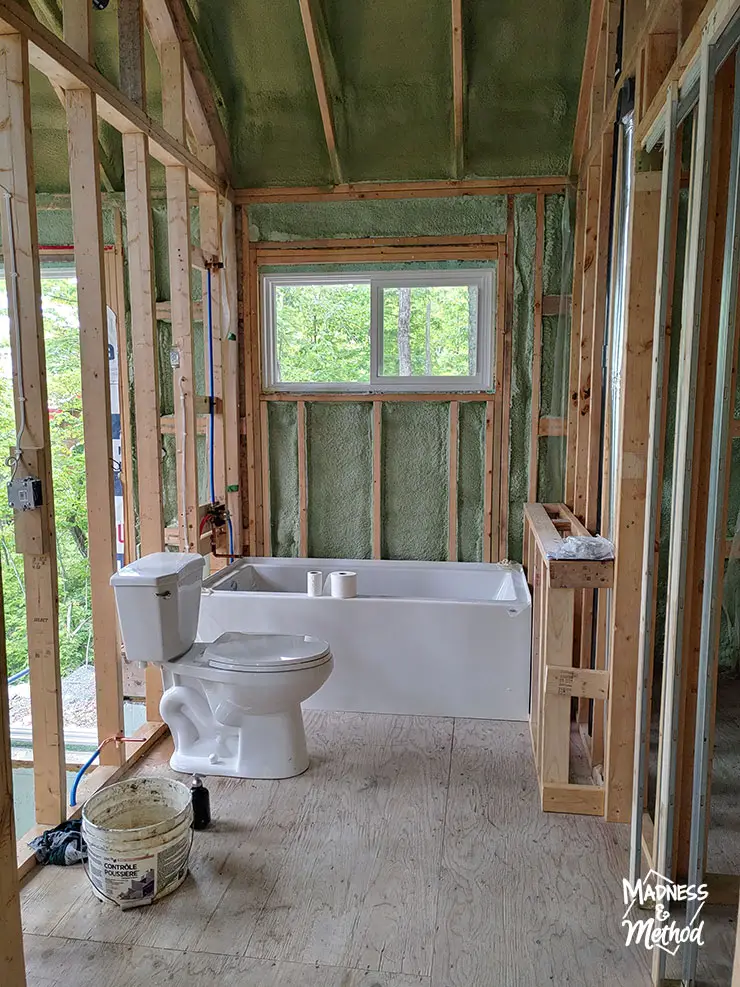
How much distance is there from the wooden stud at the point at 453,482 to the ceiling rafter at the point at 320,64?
4.64ft

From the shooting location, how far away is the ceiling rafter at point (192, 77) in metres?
3.23

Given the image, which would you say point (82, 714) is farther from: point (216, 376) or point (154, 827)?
point (154, 827)

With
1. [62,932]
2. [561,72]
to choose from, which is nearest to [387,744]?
[62,932]

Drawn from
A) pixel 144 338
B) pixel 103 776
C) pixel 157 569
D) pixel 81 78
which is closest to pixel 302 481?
pixel 144 338

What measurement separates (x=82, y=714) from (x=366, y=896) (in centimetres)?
266

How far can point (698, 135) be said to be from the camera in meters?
1.69

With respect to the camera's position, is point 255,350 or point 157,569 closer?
point 157,569

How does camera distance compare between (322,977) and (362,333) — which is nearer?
(322,977)

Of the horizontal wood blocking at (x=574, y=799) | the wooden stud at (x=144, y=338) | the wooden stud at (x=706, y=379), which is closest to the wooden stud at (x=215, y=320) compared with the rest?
the wooden stud at (x=144, y=338)

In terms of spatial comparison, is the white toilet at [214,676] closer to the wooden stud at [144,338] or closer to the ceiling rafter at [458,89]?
the wooden stud at [144,338]

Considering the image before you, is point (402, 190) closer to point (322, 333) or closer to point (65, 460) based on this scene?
point (322, 333)

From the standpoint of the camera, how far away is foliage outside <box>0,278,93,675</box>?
4.73 m

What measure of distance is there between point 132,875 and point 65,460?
336 centimetres

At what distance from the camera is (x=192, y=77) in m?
3.55
